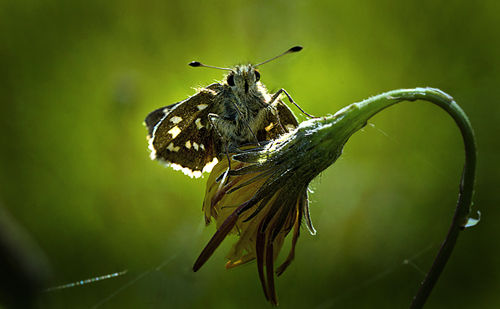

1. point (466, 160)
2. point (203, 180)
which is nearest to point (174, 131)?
point (203, 180)

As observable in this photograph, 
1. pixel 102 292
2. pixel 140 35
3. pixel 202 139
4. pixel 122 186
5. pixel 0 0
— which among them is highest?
pixel 0 0

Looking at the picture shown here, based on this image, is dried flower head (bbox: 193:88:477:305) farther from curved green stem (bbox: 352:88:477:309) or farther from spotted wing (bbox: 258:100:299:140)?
spotted wing (bbox: 258:100:299:140)

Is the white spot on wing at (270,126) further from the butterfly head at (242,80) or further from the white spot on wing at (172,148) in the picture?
the white spot on wing at (172,148)

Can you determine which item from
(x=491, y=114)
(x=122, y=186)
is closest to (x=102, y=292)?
(x=122, y=186)

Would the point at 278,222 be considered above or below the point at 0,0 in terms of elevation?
below

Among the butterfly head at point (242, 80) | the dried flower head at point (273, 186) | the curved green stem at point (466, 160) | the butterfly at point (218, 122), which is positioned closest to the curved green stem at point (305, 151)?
the dried flower head at point (273, 186)

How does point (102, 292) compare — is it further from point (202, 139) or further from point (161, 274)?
point (202, 139)

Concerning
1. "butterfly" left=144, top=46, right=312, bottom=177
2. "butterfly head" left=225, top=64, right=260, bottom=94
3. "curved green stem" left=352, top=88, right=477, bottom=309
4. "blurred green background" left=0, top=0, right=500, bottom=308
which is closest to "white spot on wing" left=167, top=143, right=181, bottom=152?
"butterfly" left=144, top=46, right=312, bottom=177

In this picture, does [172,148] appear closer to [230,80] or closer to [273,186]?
[230,80]
